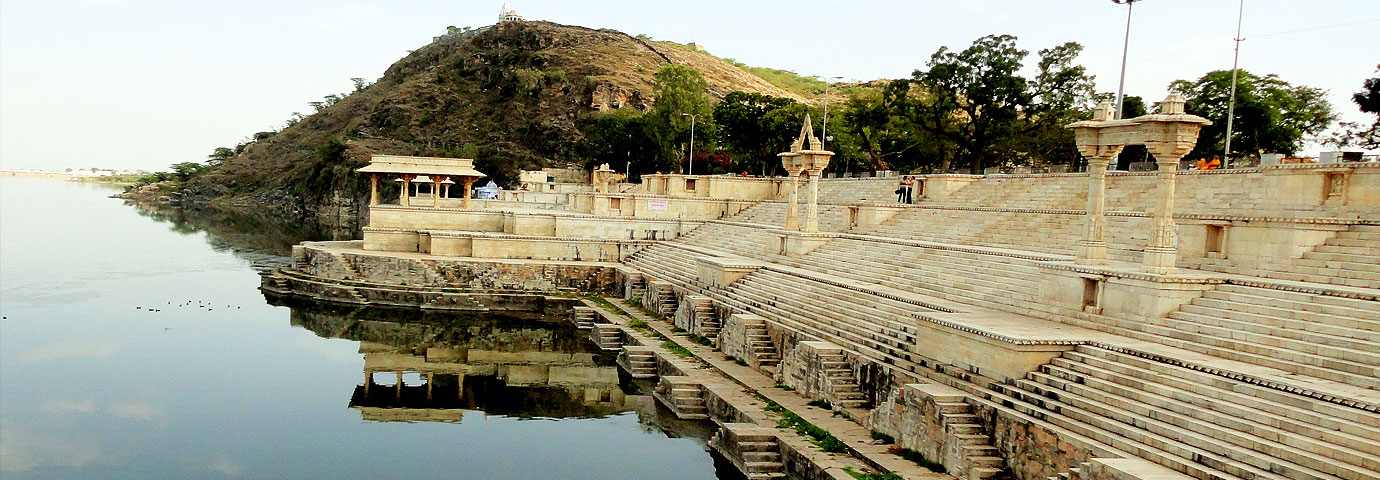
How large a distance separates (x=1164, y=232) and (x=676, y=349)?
1077cm

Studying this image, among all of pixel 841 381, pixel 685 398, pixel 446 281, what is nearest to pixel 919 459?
pixel 841 381

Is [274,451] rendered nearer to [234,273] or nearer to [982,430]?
[982,430]

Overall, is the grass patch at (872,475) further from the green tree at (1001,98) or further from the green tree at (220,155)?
the green tree at (220,155)

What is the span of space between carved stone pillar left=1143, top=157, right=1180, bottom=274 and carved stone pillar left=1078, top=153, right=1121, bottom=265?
100 cm

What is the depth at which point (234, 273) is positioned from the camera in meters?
38.5

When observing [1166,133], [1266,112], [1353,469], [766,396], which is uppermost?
[1266,112]

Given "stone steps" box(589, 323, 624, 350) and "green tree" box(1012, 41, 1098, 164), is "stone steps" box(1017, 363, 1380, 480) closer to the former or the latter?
"stone steps" box(589, 323, 624, 350)

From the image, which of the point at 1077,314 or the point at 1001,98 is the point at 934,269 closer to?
the point at 1077,314

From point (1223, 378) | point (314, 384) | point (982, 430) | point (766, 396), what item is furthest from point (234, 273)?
point (1223, 378)

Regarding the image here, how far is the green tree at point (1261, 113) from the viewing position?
1160 inches

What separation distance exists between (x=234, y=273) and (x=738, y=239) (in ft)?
74.6

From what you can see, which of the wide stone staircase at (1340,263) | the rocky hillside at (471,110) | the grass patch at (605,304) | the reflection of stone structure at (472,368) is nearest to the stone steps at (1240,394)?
the wide stone staircase at (1340,263)

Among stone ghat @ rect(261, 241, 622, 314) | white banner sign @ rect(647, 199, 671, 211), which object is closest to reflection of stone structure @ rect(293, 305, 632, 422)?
stone ghat @ rect(261, 241, 622, 314)

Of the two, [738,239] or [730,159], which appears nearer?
[738,239]
